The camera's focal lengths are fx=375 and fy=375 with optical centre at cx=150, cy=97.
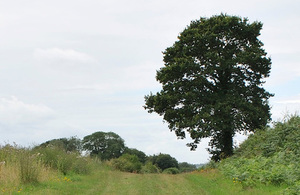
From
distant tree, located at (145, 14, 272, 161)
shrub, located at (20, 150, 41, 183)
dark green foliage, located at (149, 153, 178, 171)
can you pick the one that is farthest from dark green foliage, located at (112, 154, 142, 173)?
dark green foliage, located at (149, 153, 178, 171)

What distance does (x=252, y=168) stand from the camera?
1641 cm

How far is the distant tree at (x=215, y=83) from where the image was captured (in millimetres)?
28094

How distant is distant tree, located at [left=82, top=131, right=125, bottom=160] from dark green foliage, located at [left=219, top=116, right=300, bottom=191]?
26069 mm

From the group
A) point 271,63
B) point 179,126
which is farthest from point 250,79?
point 179,126

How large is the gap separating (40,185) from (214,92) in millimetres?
17894

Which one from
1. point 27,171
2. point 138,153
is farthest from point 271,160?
point 138,153

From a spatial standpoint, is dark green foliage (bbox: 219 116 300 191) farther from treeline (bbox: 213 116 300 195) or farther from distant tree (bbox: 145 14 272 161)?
distant tree (bbox: 145 14 272 161)

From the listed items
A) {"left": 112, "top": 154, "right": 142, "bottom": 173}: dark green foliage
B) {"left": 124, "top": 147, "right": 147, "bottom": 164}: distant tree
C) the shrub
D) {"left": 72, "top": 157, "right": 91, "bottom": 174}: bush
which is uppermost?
{"left": 124, "top": 147, "right": 147, "bottom": 164}: distant tree

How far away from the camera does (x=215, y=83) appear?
3039 cm

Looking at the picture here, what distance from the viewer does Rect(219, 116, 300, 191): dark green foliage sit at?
14.0m

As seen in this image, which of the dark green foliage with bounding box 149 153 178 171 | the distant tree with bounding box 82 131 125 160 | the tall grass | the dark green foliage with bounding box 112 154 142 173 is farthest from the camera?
the dark green foliage with bounding box 149 153 178 171

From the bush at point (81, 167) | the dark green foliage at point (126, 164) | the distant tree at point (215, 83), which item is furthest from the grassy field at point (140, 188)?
the dark green foliage at point (126, 164)

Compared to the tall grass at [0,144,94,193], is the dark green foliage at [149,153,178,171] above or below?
above

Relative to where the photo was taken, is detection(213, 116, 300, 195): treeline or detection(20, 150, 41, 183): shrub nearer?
detection(213, 116, 300, 195): treeline
